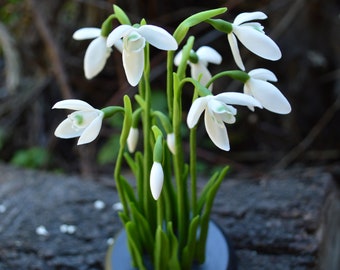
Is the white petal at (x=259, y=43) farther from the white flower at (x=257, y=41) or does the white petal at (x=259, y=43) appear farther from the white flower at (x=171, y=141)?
the white flower at (x=171, y=141)

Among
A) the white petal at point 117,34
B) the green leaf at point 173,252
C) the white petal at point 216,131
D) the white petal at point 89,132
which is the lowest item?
the green leaf at point 173,252

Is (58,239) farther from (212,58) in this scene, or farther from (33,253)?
(212,58)

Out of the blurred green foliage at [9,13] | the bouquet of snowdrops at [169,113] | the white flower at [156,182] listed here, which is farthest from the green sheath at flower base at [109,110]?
the blurred green foliage at [9,13]

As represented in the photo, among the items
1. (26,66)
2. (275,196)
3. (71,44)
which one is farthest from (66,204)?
(26,66)

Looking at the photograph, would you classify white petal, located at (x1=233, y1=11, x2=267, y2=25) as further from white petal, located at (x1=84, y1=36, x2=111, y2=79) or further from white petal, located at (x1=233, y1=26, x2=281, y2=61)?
white petal, located at (x1=84, y1=36, x2=111, y2=79)

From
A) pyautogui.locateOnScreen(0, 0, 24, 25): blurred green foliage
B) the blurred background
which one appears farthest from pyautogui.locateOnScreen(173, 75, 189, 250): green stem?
pyautogui.locateOnScreen(0, 0, 24, 25): blurred green foliage

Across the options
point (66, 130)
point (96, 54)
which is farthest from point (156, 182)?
point (96, 54)

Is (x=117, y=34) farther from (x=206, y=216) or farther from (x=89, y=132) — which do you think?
(x=206, y=216)
